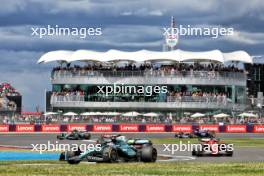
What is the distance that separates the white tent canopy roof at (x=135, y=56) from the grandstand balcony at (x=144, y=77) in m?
4.01

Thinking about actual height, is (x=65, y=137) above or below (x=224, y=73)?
below

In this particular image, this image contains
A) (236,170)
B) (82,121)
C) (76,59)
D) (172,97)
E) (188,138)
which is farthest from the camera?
(76,59)

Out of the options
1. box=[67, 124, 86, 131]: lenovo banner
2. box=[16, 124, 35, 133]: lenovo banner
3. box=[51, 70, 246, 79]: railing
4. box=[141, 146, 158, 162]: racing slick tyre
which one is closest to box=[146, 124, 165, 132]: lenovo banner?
box=[51, 70, 246, 79]: railing

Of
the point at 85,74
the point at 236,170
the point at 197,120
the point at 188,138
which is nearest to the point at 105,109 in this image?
the point at 85,74

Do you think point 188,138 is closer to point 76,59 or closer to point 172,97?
point 172,97

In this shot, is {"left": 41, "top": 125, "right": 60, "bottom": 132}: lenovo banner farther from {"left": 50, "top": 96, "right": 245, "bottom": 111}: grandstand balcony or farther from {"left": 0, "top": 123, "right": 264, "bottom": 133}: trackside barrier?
{"left": 50, "top": 96, "right": 245, "bottom": 111}: grandstand balcony

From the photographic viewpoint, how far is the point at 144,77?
7562 cm

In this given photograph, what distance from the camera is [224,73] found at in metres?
81.8

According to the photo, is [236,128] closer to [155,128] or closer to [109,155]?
[155,128]

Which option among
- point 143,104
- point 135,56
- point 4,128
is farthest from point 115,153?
point 135,56

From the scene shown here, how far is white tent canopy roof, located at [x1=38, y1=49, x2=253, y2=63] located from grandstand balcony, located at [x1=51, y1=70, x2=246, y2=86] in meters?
4.01

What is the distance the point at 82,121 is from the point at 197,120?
12059 mm

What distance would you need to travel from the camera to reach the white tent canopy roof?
86312mm

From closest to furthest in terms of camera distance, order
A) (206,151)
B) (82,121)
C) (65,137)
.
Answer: (206,151)
(65,137)
(82,121)
